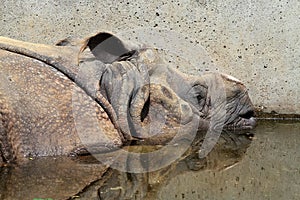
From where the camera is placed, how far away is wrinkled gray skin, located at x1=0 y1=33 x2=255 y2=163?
3420 millimetres

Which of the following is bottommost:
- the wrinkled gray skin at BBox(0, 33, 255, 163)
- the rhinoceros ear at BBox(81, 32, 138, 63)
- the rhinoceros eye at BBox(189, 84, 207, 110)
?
the rhinoceros eye at BBox(189, 84, 207, 110)

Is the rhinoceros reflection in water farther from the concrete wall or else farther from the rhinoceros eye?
the concrete wall

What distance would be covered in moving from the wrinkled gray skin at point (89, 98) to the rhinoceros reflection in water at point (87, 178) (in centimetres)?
11

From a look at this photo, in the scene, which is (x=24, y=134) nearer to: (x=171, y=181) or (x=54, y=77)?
(x=54, y=77)

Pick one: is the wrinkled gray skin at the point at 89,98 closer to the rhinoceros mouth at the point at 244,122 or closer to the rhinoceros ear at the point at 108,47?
the rhinoceros ear at the point at 108,47

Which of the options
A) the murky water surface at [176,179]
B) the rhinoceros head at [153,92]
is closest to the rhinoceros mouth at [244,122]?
the rhinoceros head at [153,92]

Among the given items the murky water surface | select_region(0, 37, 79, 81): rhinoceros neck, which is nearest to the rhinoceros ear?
select_region(0, 37, 79, 81): rhinoceros neck

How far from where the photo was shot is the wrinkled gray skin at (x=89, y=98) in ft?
11.2

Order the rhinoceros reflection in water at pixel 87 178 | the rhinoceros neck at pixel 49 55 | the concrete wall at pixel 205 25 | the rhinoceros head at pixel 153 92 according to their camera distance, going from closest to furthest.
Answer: the rhinoceros reflection in water at pixel 87 178 < the rhinoceros neck at pixel 49 55 < the rhinoceros head at pixel 153 92 < the concrete wall at pixel 205 25

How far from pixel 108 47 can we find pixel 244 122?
115 centimetres

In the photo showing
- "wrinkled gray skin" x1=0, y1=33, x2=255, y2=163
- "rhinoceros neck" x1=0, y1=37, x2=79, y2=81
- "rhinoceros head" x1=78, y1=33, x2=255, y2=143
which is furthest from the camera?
"rhinoceros head" x1=78, y1=33, x2=255, y2=143

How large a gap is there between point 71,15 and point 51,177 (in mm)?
2047

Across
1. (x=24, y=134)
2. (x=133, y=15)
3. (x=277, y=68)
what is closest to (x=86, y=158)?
(x=24, y=134)

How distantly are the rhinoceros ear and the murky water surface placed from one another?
2.15 ft
